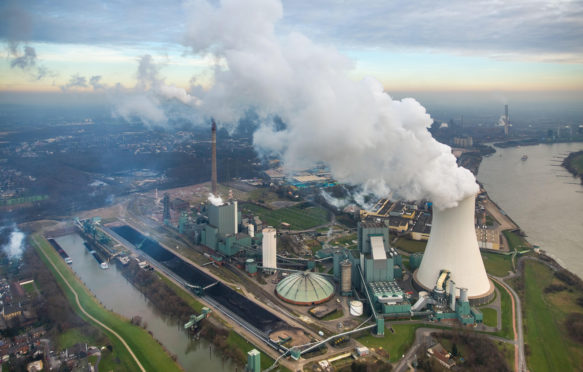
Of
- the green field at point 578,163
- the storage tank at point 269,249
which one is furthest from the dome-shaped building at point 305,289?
the green field at point 578,163

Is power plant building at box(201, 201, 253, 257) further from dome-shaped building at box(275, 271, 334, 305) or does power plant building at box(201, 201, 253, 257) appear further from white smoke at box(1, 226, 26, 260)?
white smoke at box(1, 226, 26, 260)

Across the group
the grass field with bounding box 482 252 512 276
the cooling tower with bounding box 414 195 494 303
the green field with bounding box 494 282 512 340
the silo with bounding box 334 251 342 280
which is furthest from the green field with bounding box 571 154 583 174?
the silo with bounding box 334 251 342 280

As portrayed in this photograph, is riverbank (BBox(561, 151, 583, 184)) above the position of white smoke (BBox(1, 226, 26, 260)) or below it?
above

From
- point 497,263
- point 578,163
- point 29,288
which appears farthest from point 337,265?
point 578,163

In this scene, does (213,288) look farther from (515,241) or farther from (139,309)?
(515,241)

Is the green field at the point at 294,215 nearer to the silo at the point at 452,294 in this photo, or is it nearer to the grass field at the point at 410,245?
the grass field at the point at 410,245

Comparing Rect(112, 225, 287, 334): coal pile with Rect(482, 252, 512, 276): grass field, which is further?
Rect(482, 252, 512, 276): grass field

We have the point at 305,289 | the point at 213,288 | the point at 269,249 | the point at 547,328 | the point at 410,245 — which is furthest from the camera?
the point at 410,245
